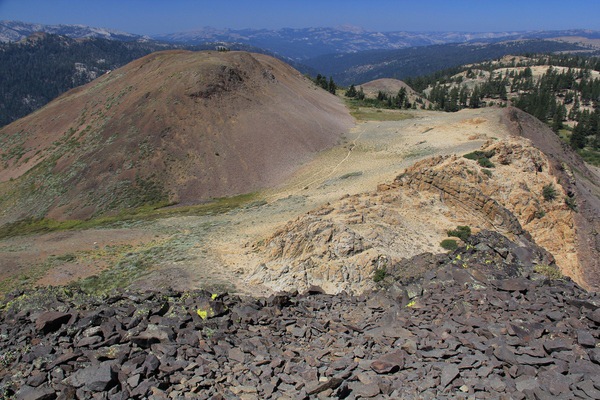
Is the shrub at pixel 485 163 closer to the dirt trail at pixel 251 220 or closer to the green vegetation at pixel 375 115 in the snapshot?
the dirt trail at pixel 251 220

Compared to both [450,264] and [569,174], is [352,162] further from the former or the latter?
[450,264]

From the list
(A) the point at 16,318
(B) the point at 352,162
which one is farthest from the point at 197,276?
(B) the point at 352,162

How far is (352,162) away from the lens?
40.2m

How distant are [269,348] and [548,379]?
6.76 metres

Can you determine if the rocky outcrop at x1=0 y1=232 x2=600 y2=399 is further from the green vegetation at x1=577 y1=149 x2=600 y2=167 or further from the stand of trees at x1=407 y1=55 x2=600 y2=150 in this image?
the stand of trees at x1=407 y1=55 x2=600 y2=150

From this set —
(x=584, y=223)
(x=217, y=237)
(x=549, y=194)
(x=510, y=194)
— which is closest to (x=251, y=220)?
(x=217, y=237)

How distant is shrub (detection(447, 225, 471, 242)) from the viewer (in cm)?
2099

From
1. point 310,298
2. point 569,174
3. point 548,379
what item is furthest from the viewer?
point 569,174

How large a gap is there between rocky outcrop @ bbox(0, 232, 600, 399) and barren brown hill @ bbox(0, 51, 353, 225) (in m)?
23.3

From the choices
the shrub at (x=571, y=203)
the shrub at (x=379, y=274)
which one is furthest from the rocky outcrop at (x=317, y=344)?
the shrub at (x=571, y=203)

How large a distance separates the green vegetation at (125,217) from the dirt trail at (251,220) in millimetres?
1954

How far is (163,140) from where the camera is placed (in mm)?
40188

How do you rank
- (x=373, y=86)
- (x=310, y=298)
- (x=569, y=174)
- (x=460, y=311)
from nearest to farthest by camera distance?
1. (x=460, y=311)
2. (x=310, y=298)
3. (x=569, y=174)
4. (x=373, y=86)

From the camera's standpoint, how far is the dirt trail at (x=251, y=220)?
2020cm
